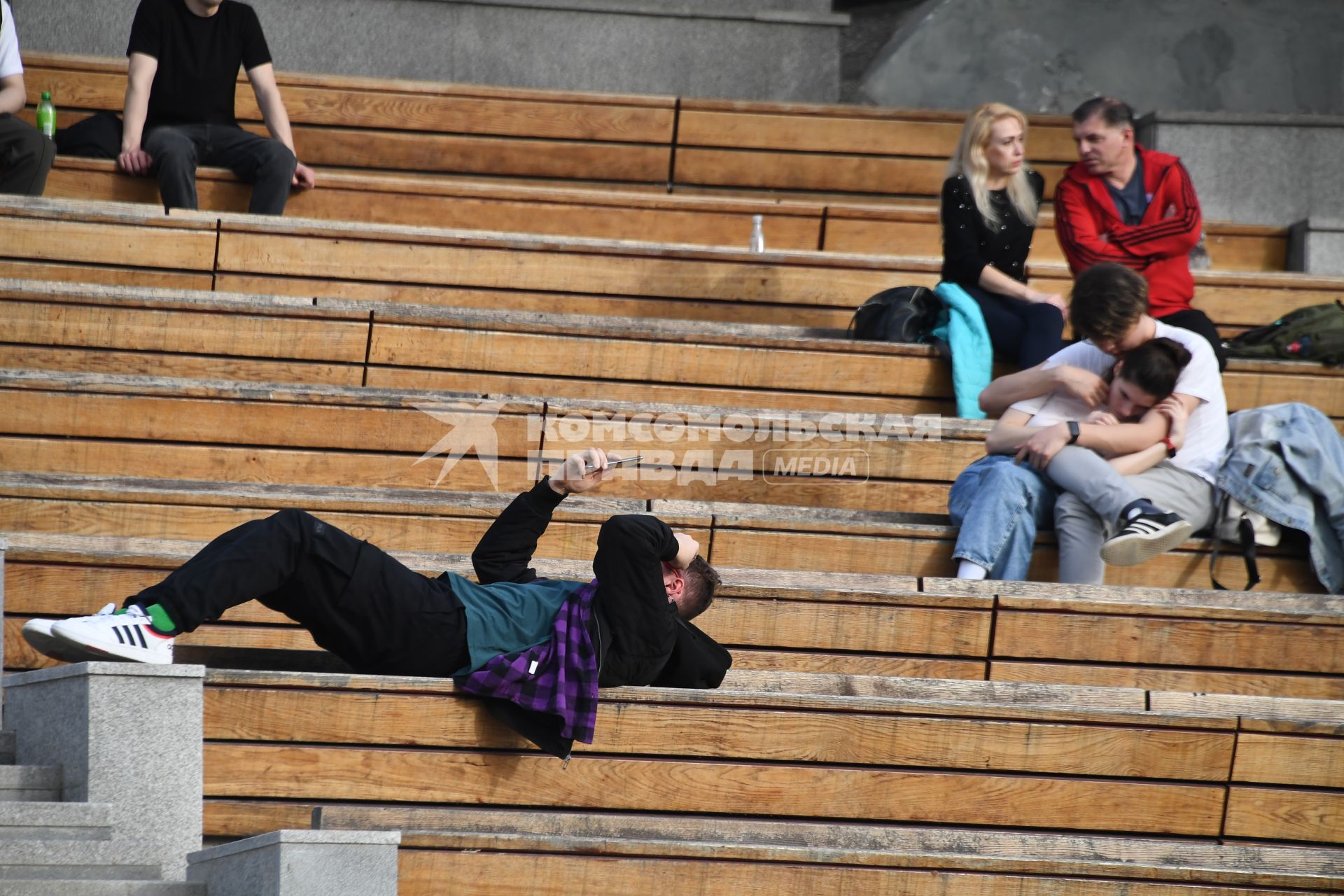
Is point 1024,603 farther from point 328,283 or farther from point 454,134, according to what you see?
point 454,134

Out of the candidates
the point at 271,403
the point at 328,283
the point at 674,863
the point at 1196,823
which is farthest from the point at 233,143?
the point at 1196,823

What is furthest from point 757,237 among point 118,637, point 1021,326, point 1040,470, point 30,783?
point 30,783

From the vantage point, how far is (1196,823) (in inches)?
122

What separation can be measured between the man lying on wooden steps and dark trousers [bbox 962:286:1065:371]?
191 centimetres

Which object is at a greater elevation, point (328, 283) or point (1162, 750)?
point (328, 283)

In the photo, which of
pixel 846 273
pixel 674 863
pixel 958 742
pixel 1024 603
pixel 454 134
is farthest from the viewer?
pixel 454 134

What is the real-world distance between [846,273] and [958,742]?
7.82 ft

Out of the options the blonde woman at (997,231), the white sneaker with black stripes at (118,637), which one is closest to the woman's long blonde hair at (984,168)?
the blonde woman at (997,231)

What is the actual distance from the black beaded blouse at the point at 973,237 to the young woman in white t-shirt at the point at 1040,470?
0.80 metres

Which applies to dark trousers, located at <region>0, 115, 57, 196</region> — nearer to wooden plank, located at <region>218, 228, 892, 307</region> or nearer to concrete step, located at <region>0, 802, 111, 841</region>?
wooden plank, located at <region>218, 228, 892, 307</region>

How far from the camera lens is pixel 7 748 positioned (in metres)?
2.94

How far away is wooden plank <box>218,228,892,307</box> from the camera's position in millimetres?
4867

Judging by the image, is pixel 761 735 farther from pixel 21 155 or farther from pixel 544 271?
pixel 21 155

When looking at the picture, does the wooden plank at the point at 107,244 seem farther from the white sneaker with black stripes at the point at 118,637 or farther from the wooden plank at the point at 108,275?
the white sneaker with black stripes at the point at 118,637
